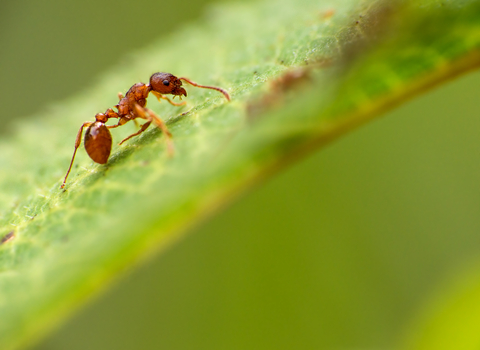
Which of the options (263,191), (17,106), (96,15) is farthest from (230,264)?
(17,106)

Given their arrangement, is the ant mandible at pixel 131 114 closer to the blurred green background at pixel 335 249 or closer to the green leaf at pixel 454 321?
the blurred green background at pixel 335 249

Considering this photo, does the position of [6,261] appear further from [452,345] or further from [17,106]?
[17,106]

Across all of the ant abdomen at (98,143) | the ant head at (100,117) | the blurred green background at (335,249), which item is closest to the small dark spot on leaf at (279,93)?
the ant abdomen at (98,143)

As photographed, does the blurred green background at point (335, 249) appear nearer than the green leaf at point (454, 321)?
No

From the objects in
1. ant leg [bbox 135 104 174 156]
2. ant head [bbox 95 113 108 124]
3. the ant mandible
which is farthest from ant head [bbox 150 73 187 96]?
ant head [bbox 95 113 108 124]

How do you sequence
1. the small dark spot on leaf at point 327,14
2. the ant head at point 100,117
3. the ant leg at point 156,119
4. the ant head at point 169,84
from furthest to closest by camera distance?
the ant head at point 100,117, the ant head at point 169,84, the small dark spot on leaf at point 327,14, the ant leg at point 156,119

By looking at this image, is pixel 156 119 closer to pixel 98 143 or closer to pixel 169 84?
pixel 98 143
